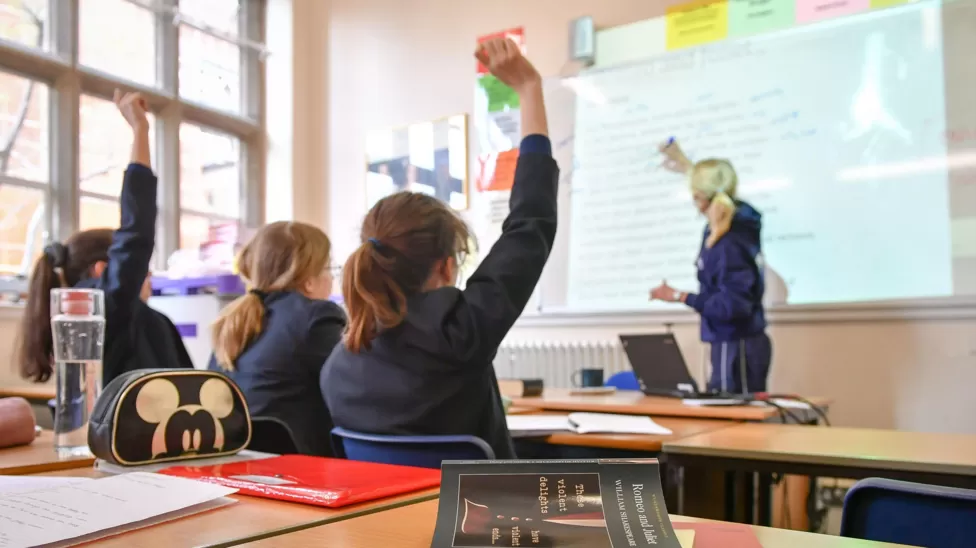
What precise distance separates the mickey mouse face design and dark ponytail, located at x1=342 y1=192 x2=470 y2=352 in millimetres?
343

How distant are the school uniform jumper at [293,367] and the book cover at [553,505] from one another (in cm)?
114

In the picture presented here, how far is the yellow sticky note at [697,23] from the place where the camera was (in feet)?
12.7

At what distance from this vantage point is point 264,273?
6.49 feet

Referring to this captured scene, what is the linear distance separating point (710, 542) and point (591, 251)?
3619mm

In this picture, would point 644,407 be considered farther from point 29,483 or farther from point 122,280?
point 29,483

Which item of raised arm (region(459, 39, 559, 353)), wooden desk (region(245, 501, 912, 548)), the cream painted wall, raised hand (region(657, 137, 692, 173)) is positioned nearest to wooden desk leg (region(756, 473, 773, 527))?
raised arm (region(459, 39, 559, 353))

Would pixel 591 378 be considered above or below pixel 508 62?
below

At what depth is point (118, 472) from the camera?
39.0 inches

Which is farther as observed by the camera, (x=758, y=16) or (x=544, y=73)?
(x=544, y=73)

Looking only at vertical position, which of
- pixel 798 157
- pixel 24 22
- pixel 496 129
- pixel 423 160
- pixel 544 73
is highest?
pixel 24 22

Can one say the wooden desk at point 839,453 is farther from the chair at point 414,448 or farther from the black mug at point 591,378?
the black mug at point 591,378

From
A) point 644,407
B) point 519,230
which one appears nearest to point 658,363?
point 644,407

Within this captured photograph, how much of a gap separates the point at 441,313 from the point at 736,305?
215 cm

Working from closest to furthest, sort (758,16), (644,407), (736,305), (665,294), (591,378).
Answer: (644,407) < (591,378) < (736,305) < (665,294) < (758,16)
